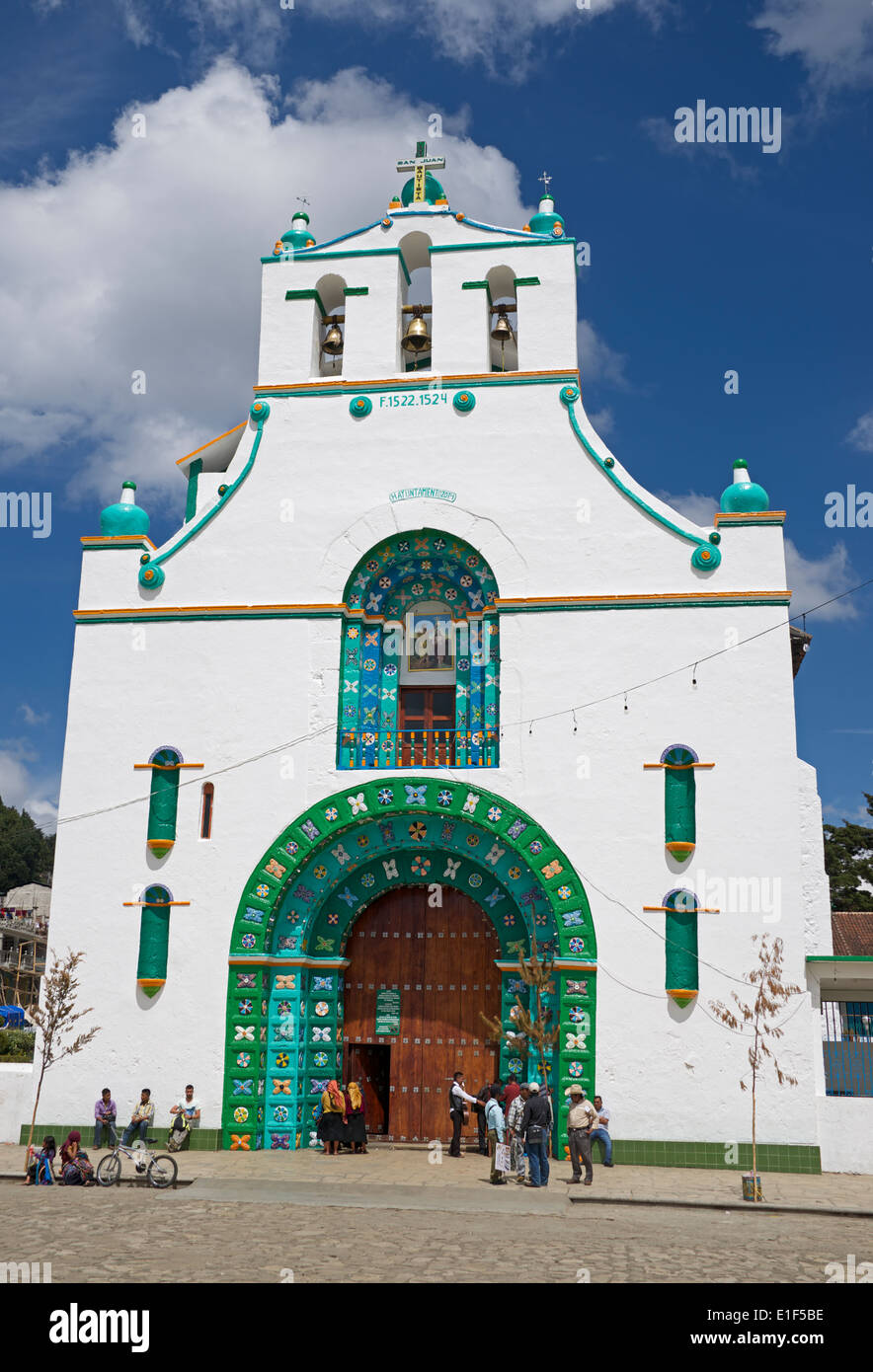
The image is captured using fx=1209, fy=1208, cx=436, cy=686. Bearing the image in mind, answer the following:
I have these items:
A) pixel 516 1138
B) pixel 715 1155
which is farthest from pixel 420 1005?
pixel 715 1155

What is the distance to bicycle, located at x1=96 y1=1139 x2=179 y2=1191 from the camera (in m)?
15.5

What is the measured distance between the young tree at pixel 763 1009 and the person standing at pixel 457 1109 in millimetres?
3902

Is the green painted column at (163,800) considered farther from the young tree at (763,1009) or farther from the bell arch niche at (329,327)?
the young tree at (763,1009)

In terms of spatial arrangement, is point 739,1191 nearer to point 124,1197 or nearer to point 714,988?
point 714,988

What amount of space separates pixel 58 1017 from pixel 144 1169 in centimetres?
326

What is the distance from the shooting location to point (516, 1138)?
53.6ft

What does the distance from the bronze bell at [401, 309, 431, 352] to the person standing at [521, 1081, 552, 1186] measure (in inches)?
512

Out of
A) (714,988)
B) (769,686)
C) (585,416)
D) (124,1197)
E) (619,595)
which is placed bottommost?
(124,1197)

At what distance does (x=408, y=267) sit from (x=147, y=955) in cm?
1337

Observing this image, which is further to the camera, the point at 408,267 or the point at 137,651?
the point at 408,267
